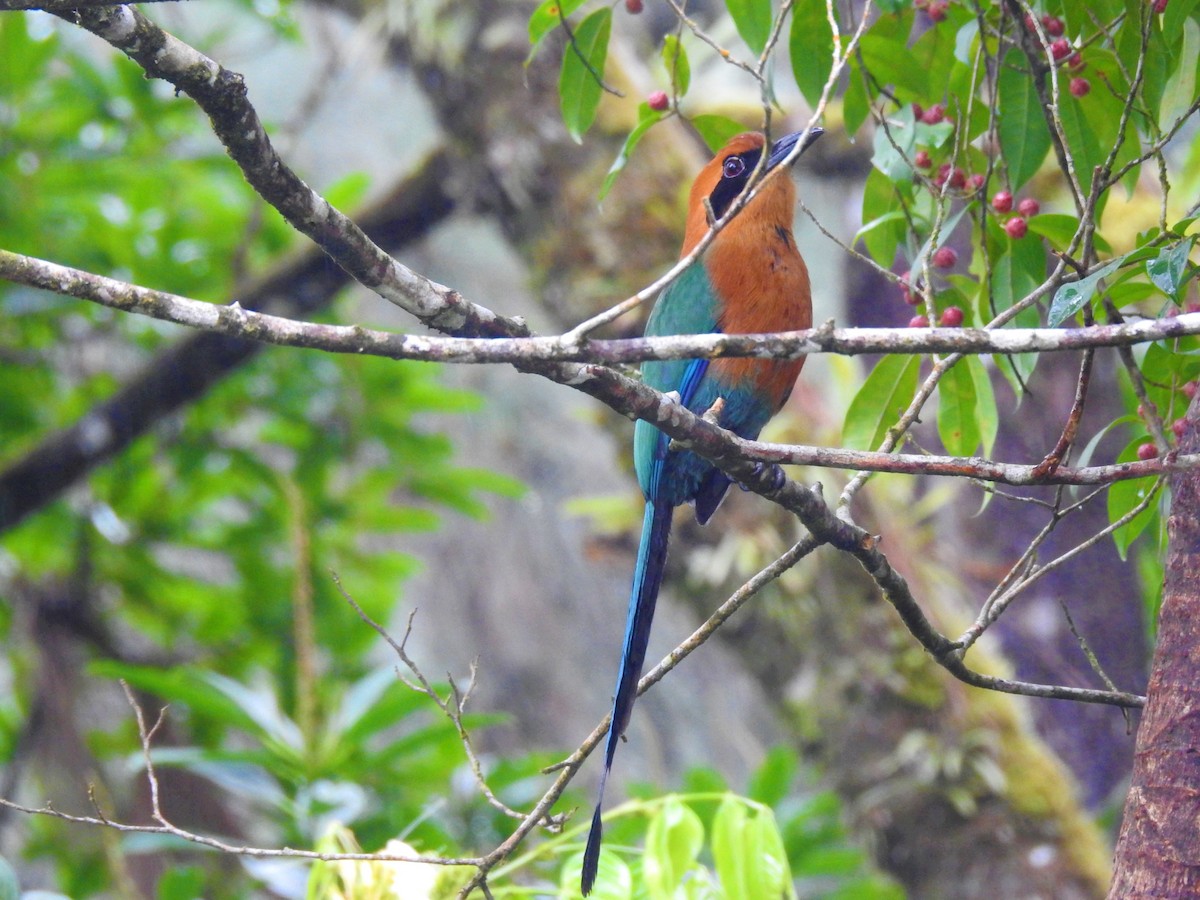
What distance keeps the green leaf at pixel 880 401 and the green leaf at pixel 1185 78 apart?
1.67 ft

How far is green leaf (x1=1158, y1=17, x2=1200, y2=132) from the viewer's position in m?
1.52

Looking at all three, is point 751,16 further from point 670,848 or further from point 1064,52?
point 670,848

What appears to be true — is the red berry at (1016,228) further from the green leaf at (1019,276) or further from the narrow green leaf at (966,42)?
the narrow green leaf at (966,42)

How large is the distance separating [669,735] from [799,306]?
6222 millimetres

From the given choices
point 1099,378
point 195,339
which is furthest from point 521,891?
point 1099,378

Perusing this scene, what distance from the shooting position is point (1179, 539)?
1.38m

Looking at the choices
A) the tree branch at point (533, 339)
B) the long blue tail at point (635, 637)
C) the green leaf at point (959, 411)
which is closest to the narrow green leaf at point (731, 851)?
the long blue tail at point (635, 637)

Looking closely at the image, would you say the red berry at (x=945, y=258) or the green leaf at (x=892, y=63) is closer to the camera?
the green leaf at (x=892, y=63)

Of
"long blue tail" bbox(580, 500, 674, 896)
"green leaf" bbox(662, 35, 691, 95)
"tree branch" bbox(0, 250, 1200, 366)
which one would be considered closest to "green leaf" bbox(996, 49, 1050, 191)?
"green leaf" bbox(662, 35, 691, 95)

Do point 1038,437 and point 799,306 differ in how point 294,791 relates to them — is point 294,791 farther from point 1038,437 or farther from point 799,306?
point 1038,437

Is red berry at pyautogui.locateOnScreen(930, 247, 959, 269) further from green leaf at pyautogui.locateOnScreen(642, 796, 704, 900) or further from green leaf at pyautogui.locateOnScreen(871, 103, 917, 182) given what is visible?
green leaf at pyautogui.locateOnScreen(642, 796, 704, 900)

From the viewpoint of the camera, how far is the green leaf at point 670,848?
5.56 feet

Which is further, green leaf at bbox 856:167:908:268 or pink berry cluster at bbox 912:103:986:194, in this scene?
green leaf at bbox 856:167:908:268

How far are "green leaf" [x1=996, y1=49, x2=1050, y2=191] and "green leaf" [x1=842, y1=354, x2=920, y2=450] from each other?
0.33 metres
